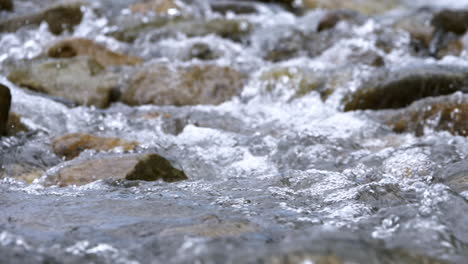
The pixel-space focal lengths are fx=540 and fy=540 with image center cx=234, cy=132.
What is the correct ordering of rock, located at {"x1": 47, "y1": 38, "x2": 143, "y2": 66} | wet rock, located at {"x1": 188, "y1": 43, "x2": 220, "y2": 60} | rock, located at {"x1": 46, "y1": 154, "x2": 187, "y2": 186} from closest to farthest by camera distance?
rock, located at {"x1": 46, "y1": 154, "x2": 187, "y2": 186}, rock, located at {"x1": 47, "y1": 38, "x2": 143, "y2": 66}, wet rock, located at {"x1": 188, "y1": 43, "x2": 220, "y2": 60}

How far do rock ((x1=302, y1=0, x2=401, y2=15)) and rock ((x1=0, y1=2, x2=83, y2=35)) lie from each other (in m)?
4.51

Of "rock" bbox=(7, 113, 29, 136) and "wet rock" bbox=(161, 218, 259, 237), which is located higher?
"wet rock" bbox=(161, 218, 259, 237)

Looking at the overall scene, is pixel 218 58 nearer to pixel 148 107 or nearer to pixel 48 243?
pixel 148 107

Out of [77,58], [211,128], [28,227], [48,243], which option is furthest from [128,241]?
[77,58]

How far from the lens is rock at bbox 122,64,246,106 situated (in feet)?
17.6

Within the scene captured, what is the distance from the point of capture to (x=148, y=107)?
516cm

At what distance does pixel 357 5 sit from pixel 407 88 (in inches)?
253

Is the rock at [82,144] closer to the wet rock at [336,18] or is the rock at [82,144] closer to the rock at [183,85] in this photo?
the rock at [183,85]

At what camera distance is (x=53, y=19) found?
24.7 feet

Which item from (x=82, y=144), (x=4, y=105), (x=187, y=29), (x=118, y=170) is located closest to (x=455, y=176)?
(x=118, y=170)

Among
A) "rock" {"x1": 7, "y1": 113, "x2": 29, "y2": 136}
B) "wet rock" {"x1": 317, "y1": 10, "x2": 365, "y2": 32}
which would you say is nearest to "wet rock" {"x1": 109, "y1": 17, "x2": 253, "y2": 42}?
"wet rock" {"x1": 317, "y1": 10, "x2": 365, "y2": 32}

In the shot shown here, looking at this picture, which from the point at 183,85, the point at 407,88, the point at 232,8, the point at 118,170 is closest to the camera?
the point at 118,170

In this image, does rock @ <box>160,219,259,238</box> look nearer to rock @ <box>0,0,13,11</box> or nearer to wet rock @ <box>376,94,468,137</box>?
wet rock @ <box>376,94,468,137</box>

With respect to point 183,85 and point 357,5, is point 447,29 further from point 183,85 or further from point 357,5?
point 357,5
